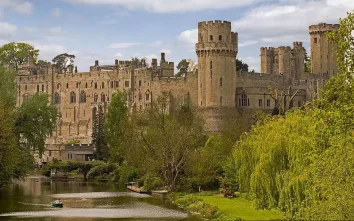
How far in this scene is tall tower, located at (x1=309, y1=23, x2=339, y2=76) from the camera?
3582 inches

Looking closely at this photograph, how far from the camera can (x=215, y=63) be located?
7988 cm

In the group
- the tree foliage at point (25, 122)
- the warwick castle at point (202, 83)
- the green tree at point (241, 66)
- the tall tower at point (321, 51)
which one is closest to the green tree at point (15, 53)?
the warwick castle at point (202, 83)

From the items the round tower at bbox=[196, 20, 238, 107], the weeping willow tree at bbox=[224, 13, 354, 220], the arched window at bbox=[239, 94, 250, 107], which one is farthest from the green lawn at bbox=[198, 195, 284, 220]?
the arched window at bbox=[239, 94, 250, 107]

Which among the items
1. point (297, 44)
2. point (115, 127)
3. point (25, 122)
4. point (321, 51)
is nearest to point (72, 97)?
point (115, 127)

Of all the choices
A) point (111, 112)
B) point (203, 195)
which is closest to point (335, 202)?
point (203, 195)

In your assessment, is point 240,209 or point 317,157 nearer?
point 317,157

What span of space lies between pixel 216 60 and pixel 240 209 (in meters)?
40.9

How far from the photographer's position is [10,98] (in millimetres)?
53125

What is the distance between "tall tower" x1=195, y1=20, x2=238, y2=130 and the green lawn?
32.3 metres

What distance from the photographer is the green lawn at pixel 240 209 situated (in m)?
36.5

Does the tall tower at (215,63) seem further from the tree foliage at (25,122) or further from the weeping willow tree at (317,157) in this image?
the weeping willow tree at (317,157)

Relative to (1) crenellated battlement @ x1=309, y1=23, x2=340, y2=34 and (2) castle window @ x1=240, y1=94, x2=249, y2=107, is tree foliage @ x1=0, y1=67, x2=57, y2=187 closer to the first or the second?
(2) castle window @ x1=240, y1=94, x2=249, y2=107

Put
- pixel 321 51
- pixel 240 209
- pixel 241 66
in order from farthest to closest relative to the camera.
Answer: pixel 241 66 < pixel 321 51 < pixel 240 209

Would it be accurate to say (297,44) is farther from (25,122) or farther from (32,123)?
(25,122)
